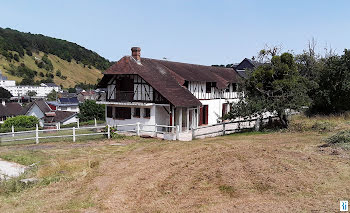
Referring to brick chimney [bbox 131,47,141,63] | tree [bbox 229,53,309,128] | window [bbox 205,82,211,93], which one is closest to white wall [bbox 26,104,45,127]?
brick chimney [bbox 131,47,141,63]

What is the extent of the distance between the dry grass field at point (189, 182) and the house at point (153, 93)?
10.3m

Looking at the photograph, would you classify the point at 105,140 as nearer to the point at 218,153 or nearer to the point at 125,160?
the point at 125,160

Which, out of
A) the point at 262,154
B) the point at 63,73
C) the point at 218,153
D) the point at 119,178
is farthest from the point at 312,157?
the point at 63,73

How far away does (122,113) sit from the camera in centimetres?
2694

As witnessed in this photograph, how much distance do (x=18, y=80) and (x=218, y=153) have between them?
525 ft

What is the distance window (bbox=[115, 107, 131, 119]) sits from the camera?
87.3ft

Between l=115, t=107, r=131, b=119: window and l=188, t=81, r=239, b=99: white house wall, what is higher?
l=188, t=81, r=239, b=99: white house wall

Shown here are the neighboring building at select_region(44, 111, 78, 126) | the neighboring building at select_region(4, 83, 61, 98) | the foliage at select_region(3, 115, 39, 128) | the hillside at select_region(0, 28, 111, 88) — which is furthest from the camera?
the hillside at select_region(0, 28, 111, 88)

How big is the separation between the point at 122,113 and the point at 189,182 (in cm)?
1788

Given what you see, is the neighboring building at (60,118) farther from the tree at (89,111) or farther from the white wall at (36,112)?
the tree at (89,111)

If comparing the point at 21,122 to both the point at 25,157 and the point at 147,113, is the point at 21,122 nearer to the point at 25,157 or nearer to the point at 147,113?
the point at 147,113

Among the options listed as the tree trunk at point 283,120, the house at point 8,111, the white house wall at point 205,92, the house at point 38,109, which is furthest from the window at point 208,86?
the house at point 8,111

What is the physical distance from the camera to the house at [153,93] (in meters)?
25.0

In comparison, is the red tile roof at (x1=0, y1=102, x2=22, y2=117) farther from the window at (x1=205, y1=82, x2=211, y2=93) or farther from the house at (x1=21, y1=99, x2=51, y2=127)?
the window at (x1=205, y1=82, x2=211, y2=93)
